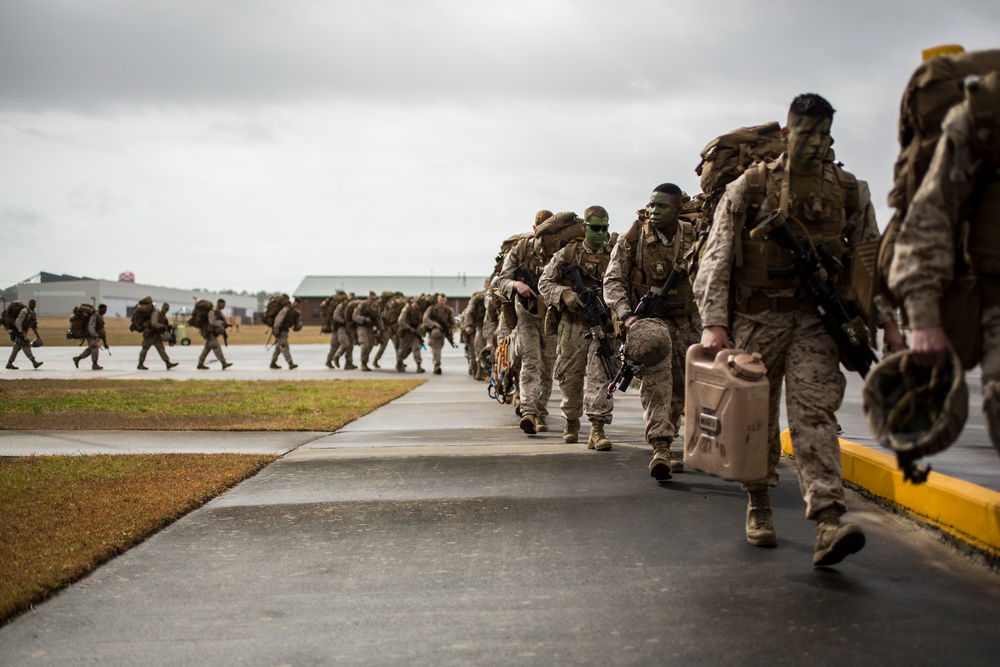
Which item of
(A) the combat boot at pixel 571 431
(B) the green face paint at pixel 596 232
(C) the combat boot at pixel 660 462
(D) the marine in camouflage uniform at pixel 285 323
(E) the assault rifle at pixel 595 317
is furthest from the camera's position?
(D) the marine in camouflage uniform at pixel 285 323

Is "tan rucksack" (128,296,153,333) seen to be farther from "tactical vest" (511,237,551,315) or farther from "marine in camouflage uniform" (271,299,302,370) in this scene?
"tactical vest" (511,237,551,315)

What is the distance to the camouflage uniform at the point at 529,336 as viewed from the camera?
34.5 feet

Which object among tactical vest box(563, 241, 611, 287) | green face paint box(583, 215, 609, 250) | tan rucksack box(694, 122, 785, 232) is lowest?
tactical vest box(563, 241, 611, 287)

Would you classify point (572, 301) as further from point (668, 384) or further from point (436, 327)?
point (436, 327)

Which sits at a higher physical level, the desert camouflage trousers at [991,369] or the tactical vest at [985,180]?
the tactical vest at [985,180]

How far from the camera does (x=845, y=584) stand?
447 centimetres

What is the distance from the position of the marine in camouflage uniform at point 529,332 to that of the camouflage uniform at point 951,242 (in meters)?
7.03

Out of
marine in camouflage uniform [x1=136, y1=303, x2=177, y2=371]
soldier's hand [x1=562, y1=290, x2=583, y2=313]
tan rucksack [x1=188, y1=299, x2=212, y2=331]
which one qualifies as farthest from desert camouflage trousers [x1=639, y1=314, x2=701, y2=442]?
marine in camouflage uniform [x1=136, y1=303, x2=177, y2=371]

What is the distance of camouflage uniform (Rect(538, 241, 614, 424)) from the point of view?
864 centimetres

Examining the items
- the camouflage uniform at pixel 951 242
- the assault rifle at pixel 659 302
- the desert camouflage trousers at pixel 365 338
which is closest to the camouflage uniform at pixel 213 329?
the desert camouflage trousers at pixel 365 338

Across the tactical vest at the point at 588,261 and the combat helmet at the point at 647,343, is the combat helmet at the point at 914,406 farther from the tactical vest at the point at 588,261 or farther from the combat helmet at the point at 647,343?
the tactical vest at the point at 588,261

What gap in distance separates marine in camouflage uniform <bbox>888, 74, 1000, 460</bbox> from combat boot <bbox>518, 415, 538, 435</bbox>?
694cm

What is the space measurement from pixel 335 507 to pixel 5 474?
298 cm

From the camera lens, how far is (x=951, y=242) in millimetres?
3334
